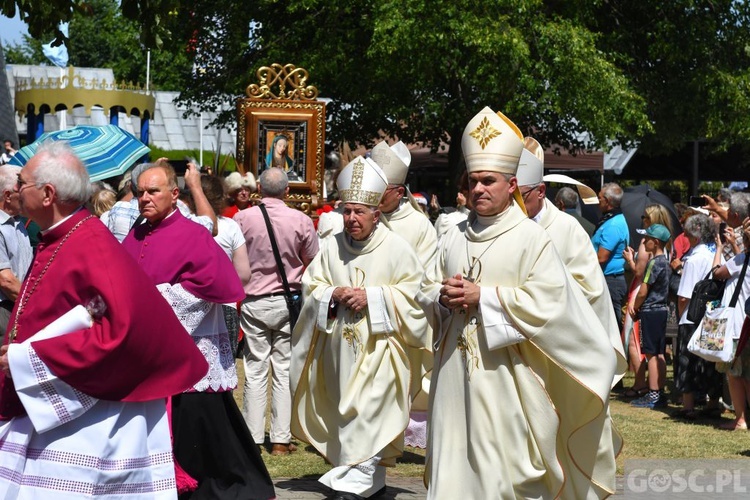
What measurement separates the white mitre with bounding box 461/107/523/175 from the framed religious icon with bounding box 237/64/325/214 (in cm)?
909

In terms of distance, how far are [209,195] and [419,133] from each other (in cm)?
1738

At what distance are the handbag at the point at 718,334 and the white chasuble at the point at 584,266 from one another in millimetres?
3201

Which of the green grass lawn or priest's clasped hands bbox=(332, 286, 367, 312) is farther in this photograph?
the green grass lawn

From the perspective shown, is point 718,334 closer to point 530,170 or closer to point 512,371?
point 530,170

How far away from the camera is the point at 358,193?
7793 mm

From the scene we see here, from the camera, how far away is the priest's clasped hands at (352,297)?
756 cm

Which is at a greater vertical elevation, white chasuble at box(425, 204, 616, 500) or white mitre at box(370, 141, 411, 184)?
white mitre at box(370, 141, 411, 184)

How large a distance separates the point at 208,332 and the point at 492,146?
192cm

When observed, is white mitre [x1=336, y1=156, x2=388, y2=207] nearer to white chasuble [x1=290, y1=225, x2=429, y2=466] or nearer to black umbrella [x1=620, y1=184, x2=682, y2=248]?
white chasuble [x1=290, y1=225, x2=429, y2=466]

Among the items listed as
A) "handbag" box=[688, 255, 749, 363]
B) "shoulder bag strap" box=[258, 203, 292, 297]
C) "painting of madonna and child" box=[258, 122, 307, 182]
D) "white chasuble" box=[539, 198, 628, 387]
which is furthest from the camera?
"painting of madonna and child" box=[258, 122, 307, 182]

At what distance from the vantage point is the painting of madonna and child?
15211 millimetres

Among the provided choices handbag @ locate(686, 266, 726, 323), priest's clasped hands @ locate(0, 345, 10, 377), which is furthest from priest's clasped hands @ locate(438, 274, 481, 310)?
handbag @ locate(686, 266, 726, 323)

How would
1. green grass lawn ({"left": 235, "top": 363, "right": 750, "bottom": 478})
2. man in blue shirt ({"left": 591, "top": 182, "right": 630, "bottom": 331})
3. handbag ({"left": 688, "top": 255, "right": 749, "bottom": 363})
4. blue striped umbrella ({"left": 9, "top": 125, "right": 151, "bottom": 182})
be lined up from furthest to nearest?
1. man in blue shirt ({"left": 591, "top": 182, "right": 630, "bottom": 331})
2. blue striped umbrella ({"left": 9, "top": 125, "right": 151, "bottom": 182})
3. handbag ({"left": 688, "top": 255, "right": 749, "bottom": 363})
4. green grass lawn ({"left": 235, "top": 363, "right": 750, "bottom": 478})

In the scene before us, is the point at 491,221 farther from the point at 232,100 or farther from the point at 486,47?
the point at 232,100
